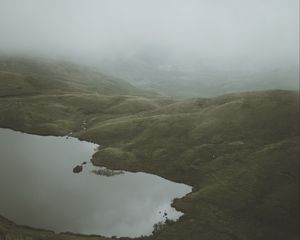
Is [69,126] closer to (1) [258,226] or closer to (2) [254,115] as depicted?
(2) [254,115]

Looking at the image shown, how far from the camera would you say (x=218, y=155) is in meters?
126

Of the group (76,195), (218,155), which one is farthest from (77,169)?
(218,155)

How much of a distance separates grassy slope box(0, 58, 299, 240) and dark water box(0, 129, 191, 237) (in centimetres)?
527

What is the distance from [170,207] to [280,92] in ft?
270

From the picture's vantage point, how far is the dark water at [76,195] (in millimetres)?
85506

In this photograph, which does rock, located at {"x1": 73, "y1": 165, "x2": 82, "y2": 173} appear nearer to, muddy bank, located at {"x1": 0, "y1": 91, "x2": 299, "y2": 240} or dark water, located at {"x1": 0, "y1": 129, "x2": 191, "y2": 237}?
dark water, located at {"x1": 0, "y1": 129, "x2": 191, "y2": 237}

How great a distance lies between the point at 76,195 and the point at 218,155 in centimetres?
5024

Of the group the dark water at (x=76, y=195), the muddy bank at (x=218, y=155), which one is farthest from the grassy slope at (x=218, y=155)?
the dark water at (x=76, y=195)

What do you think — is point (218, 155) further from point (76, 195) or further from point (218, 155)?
point (76, 195)

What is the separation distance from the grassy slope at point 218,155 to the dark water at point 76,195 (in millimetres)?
5267

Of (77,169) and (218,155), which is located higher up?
(218,155)

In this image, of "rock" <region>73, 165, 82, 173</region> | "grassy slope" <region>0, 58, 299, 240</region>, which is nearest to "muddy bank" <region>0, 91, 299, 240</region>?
"grassy slope" <region>0, 58, 299, 240</region>

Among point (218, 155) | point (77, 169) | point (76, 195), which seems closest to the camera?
point (76, 195)

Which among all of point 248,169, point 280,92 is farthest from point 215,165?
point 280,92
